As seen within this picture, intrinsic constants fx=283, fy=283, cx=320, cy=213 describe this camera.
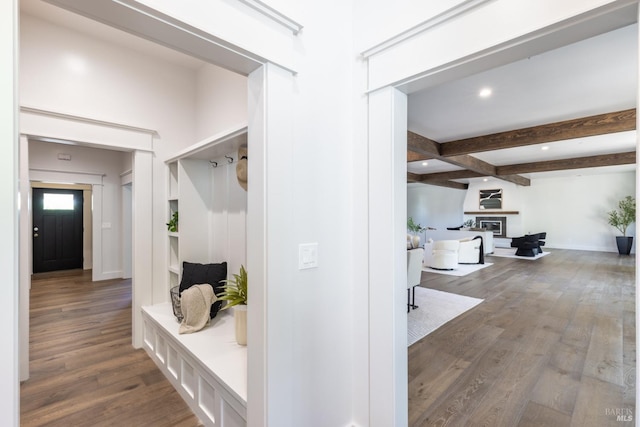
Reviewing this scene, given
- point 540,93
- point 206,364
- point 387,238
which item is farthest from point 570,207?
point 206,364

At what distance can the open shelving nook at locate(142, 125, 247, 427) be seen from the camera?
5.84 feet

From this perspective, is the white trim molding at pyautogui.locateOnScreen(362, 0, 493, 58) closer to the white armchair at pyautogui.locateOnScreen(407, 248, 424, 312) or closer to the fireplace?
the white armchair at pyautogui.locateOnScreen(407, 248, 424, 312)

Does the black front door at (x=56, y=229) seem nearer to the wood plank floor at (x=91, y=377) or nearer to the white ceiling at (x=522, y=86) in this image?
the wood plank floor at (x=91, y=377)

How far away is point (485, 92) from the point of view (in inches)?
122

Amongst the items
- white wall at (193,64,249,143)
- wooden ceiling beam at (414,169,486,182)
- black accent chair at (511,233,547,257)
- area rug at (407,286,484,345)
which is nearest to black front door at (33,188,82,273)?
white wall at (193,64,249,143)

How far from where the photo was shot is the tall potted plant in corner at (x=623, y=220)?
8.60 metres

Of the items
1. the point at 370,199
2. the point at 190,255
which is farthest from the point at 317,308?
the point at 190,255

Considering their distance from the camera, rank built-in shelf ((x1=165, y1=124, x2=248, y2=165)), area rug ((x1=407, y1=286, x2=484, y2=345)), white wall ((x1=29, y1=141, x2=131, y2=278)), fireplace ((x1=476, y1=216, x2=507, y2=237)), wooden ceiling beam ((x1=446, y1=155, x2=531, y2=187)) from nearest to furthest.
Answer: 1. built-in shelf ((x1=165, y1=124, x2=248, y2=165))
2. area rug ((x1=407, y1=286, x2=484, y2=345))
3. white wall ((x1=29, y1=141, x2=131, y2=278))
4. wooden ceiling beam ((x1=446, y1=155, x2=531, y2=187))
5. fireplace ((x1=476, y1=216, x2=507, y2=237))

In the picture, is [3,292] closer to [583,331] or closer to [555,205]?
[583,331]

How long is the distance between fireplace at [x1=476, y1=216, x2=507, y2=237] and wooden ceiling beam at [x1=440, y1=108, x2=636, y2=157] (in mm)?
7301

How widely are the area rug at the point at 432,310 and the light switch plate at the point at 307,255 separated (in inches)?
86.7

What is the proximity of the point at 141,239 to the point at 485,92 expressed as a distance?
4.05m

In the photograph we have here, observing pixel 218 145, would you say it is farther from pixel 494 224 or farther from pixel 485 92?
pixel 494 224

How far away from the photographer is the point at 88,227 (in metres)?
6.79
